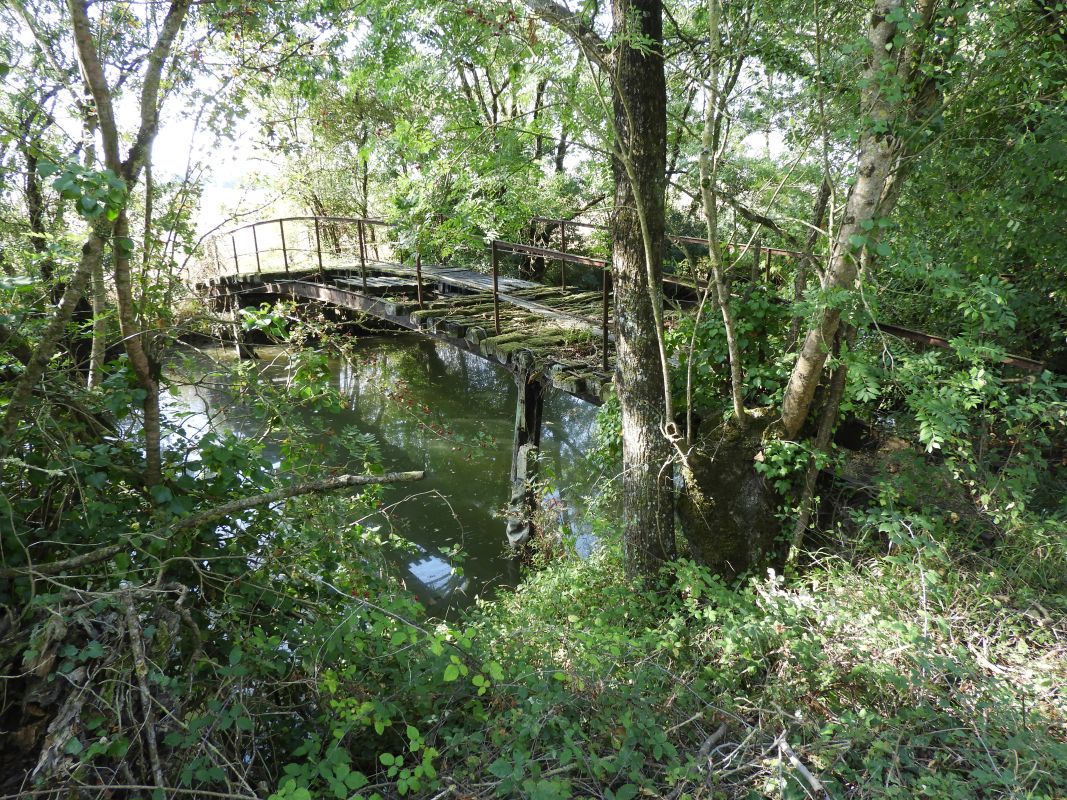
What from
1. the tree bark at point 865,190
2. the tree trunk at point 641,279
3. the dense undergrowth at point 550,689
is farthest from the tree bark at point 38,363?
the tree bark at point 865,190

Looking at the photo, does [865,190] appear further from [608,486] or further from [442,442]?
[442,442]

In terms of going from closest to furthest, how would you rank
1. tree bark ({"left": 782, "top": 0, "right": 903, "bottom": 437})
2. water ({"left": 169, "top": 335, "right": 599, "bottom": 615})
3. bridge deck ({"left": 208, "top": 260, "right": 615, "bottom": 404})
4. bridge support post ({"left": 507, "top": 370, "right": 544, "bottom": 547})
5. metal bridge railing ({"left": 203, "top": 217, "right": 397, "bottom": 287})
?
1. tree bark ({"left": 782, "top": 0, "right": 903, "bottom": 437})
2. water ({"left": 169, "top": 335, "right": 599, "bottom": 615})
3. bridge deck ({"left": 208, "top": 260, "right": 615, "bottom": 404})
4. bridge support post ({"left": 507, "top": 370, "right": 544, "bottom": 547})
5. metal bridge railing ({"left": 203, "top": 217, "right": 397, "bottom": 287})

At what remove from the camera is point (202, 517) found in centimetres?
272

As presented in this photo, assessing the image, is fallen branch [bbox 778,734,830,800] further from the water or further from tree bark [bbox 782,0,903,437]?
tree bark [bbox 782,0,903,437]

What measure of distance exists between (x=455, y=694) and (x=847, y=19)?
5.30 m

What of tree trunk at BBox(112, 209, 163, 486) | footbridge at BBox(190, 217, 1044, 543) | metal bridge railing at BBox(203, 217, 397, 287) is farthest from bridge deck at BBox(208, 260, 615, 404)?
tree trunk at BBox(112, 209, 163, 486)

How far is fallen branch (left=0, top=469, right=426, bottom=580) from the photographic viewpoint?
2.38m

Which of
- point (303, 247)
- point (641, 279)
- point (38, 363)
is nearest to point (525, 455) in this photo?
point (641, 279)

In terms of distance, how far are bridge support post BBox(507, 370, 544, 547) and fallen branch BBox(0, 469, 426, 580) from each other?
385 cm

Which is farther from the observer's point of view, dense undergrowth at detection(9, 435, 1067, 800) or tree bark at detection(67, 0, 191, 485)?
tree bark at detection(67, 0, 191, 485)

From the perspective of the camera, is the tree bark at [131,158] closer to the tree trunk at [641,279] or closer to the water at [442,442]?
the water at [442,442]

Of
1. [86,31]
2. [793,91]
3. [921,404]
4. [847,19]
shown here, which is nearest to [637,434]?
[921,404]

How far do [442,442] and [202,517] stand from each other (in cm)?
770

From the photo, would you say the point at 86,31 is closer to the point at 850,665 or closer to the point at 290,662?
the point at 290,662
